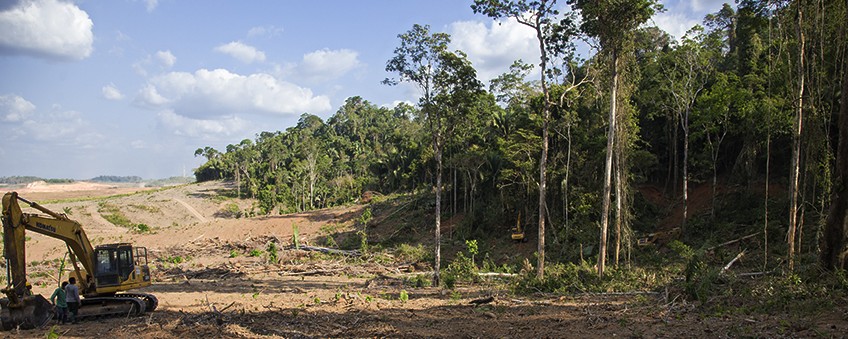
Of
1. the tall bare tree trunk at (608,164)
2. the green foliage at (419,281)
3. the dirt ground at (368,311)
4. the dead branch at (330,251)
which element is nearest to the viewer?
the dirt ground at (368,311)

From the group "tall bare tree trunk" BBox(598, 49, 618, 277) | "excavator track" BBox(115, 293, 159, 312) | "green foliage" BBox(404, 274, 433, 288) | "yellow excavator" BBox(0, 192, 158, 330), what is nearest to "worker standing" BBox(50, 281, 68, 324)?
"yellow excavator" BBox(0, 192, 158, 330)

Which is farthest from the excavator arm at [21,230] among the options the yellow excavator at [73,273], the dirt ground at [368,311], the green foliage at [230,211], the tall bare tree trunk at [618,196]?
the green foliage at [230,211]

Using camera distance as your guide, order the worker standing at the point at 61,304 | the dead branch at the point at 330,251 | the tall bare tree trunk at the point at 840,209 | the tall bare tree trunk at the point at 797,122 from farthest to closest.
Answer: the dead branch at the point at 330,251
the tall bare tree trunk at the point at 797,122
the worker standing at the point at 61,304
the tall bare tree trunk at the point at 840,209

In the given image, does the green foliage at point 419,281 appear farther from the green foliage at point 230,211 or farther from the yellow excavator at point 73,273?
the green foliage at point 230,211

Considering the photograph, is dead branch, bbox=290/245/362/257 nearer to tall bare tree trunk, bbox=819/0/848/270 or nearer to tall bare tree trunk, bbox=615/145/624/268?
tall bare tree trunk, bbox=615/145/624/268

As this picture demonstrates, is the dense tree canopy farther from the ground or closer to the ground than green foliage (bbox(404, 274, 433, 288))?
farther from the ground

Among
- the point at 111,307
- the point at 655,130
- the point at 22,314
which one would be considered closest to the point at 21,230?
the point at 22,314

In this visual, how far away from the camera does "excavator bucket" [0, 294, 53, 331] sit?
12219mm

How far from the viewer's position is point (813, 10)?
14.0 meters

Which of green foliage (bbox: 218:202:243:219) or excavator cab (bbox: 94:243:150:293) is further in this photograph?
green foliage (bbox: 218:202:243:219)

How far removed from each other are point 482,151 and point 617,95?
1489 centimetres

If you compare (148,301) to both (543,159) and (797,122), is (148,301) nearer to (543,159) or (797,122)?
(543,159)

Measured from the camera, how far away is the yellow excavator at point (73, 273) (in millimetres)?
12312

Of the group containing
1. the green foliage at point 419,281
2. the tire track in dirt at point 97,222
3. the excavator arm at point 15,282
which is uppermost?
the excavator arm at point 15,282
